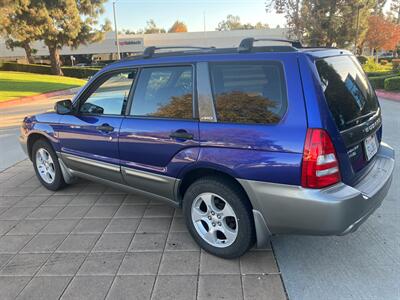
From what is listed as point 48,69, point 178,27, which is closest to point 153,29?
point 178,27

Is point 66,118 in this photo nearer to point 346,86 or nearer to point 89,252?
point 89,252

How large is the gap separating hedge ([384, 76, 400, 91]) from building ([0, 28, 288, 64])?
32.8m

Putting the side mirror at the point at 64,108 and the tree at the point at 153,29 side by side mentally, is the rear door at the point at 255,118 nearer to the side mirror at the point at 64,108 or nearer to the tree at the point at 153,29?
the side mirror at the point at 64,108

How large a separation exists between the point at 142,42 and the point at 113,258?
5279cm

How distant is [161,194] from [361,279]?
1.88 m

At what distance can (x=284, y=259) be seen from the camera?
3180mm

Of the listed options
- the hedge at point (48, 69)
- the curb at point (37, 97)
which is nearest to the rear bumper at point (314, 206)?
the curb at point (37, 97)

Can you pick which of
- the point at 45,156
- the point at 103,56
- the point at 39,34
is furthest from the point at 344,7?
the point at 103,56

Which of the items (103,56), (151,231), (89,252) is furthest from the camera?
(103,56)

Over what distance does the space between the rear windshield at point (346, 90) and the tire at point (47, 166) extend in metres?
3.54

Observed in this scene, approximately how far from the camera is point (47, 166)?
16.3ft

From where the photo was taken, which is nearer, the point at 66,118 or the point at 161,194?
the point at 161,194

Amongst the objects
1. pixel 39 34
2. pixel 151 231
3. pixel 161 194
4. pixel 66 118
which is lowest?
pixel 151 231

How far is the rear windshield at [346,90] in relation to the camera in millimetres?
2689
